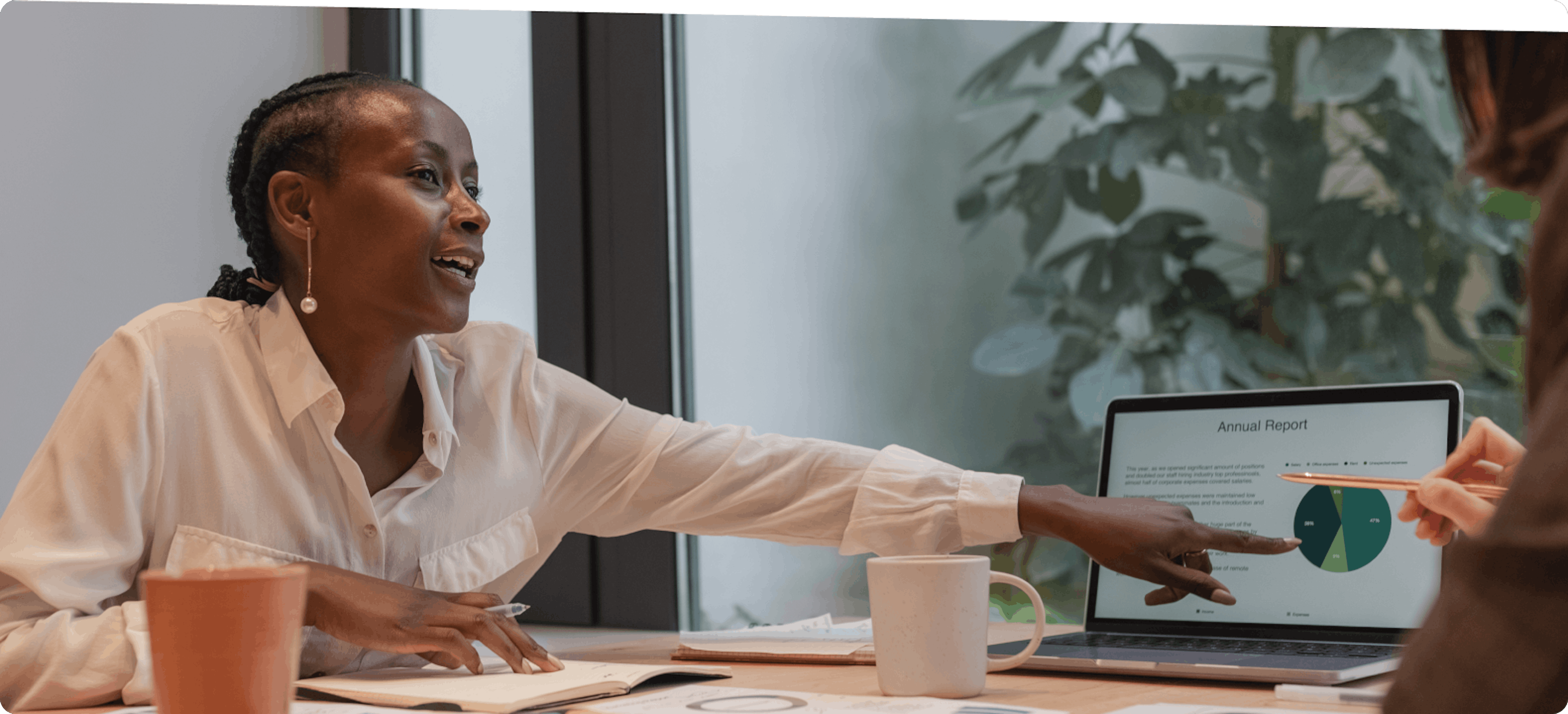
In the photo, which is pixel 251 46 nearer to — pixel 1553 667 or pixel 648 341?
pixel 648 341

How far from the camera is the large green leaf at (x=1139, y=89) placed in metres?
1.46

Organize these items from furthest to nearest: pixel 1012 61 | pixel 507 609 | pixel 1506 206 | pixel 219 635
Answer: pixel 1012 61
pixel 1506 206
pixel 507 609
pixel 219 635

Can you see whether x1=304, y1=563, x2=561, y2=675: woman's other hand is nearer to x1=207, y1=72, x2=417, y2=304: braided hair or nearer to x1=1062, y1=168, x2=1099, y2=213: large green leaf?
x1=207, y1=72, x2=417, y2=304: braided hair

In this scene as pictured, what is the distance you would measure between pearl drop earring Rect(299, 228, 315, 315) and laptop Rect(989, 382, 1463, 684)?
0.63m

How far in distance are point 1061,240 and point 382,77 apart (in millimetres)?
812

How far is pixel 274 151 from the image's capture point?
3.48ft

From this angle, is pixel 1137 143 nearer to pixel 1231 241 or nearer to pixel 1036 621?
pixel 1231 241

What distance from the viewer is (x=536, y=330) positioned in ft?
5.13

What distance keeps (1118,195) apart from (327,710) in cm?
108

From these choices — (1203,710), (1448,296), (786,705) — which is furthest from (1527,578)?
(1448,296)

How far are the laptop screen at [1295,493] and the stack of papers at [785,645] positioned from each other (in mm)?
239

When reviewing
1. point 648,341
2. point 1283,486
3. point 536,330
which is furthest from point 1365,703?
point 536,330

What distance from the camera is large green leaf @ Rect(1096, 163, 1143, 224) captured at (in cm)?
147

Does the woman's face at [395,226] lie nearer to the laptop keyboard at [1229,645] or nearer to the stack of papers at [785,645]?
the stack of papers at [785,645]
